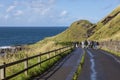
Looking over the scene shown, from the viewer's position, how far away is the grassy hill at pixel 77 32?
147 meters

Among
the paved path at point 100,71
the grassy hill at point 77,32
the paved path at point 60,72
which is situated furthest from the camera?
the grassy hill at point 77,32

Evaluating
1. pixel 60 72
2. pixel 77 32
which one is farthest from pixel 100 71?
pixel 77 32

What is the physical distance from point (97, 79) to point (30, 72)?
417 centimetres

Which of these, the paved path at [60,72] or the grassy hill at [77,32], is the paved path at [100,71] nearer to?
the paved path at [60,72]

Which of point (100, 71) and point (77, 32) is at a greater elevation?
point (77, 32)

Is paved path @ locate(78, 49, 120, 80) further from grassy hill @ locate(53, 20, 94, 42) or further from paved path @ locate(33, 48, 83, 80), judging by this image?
grassy hill @ locate(53, 20, 94, 42)

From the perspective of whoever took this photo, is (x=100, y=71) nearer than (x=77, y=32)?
Yes

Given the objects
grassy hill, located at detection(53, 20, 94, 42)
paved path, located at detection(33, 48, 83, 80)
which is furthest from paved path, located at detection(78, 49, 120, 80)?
grassy hill, located at detection(53, 20, 94, 42)

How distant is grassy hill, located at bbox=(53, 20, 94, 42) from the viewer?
147 metres

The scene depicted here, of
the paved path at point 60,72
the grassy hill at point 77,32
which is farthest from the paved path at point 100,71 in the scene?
the grassy hill at point 77,32

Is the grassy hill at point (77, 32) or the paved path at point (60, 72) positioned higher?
the grassy hill at point (77, 32)

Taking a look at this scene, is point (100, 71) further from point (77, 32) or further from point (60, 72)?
point (77, 32)

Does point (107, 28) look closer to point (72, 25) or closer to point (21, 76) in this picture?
point (72, 25)

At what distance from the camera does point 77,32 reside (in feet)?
504
